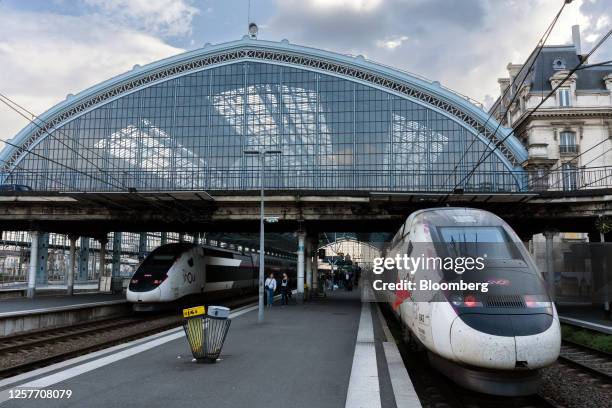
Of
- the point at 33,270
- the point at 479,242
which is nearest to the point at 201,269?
the point at 33,270

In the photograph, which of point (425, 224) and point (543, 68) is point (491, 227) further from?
point (543, 68)

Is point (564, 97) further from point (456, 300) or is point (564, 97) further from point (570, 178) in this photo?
point (456, 300)

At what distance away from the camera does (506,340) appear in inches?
291

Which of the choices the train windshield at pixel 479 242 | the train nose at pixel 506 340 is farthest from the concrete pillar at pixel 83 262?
the train nose at pixel 506 340

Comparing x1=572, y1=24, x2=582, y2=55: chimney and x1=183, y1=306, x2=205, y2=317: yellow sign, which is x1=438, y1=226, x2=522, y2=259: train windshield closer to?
x1=183, y1=306, x2=205, y2=317: yellow sign

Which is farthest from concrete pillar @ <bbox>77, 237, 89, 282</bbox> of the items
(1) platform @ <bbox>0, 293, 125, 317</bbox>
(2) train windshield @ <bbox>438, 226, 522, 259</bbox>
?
(2) train windshield @ <bbox>438, 226, 522, 259</bbox>

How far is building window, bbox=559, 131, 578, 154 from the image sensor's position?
180 ft

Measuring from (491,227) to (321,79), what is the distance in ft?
169

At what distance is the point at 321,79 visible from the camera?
5912cm

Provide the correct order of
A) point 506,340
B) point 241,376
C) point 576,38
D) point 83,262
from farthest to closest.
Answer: point 576,38 < point 83,262 < point 241,376 < point 506,340

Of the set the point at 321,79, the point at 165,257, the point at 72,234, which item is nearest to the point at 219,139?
the point at 321,79

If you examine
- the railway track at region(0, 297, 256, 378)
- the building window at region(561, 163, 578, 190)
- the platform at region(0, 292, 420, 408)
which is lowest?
the railway track at region(0, 297, 256, 378)

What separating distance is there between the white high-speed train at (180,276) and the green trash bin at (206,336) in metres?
12.9

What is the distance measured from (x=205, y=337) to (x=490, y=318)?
20.0ft
